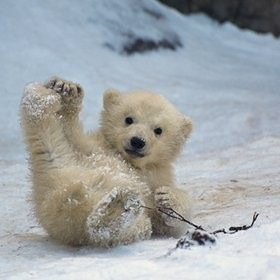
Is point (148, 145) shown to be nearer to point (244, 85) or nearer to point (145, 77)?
point (145, 77)

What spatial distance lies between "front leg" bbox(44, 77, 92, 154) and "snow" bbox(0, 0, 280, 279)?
544 millimetres

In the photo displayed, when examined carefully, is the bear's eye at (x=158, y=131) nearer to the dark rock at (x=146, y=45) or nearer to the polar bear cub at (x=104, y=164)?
the polar bear cub at (x=104, y=164)

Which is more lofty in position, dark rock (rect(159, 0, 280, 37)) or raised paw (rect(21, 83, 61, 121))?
raised paw (rect(21, 83, 61, 121))

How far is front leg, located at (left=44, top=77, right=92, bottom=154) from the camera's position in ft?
13.1

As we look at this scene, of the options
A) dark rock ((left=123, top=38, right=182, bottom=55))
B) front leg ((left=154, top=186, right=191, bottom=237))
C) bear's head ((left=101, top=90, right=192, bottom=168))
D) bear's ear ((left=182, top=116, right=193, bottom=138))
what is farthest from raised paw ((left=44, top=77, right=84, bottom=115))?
dark rock ((left=123, top=38, right=182, bottom=55))

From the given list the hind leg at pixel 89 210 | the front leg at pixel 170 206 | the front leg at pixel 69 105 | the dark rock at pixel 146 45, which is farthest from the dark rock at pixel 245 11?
the hind leg at pixel 89 210

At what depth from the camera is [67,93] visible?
401 centimetres

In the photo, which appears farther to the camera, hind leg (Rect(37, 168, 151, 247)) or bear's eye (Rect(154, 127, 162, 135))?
bear's eye (Rect(154, 127, 162, 135))

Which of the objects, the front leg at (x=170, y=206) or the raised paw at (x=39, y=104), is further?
the front leg at (x=170, y=206)

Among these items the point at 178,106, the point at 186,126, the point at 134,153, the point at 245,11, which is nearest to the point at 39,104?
the point at 134,153

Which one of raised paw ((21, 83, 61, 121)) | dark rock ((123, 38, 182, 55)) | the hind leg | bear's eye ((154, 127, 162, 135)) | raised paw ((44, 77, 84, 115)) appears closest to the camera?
the hind leg

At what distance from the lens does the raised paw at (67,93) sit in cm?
400

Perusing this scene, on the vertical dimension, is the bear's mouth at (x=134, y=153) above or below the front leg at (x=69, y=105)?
below

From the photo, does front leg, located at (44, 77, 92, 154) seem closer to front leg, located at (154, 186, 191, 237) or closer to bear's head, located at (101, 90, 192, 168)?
bear's head, located at (101, 90, 192, 168)
